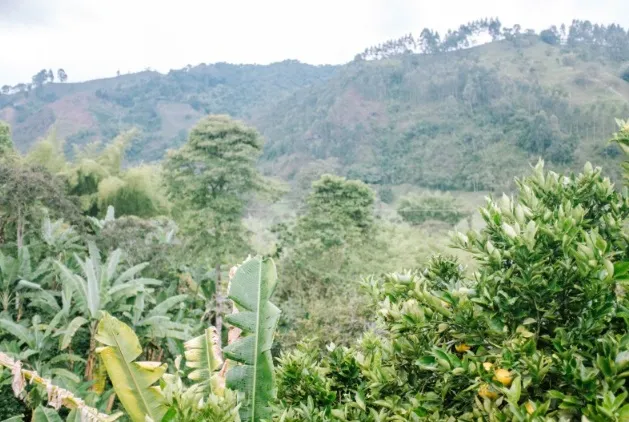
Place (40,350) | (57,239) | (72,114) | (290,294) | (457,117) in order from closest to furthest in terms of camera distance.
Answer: (40,350) < (57,239) < (290,294) < (457,117) < (72,114)

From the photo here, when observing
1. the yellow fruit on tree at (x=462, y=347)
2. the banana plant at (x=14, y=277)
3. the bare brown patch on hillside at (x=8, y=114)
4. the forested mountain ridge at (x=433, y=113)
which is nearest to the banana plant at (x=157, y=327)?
the banana plant at (x=14, y=277)

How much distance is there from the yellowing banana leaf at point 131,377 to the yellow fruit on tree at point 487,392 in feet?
6.40

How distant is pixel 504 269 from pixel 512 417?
634 mm

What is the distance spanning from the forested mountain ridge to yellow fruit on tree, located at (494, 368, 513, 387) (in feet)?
128

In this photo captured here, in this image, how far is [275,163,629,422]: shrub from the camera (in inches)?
74.9

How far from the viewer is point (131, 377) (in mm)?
3139

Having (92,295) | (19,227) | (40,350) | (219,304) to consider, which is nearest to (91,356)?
(40,350)

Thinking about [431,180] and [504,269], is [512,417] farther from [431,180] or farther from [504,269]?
[431,180]

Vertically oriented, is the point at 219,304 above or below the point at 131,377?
below

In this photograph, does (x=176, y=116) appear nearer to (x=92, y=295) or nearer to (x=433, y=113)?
(x=433, y=113)

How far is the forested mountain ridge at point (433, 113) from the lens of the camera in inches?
2010

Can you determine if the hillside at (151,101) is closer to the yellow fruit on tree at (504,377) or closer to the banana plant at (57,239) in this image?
the banana plant at (57,239)

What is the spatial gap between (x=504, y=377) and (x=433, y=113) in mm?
64810

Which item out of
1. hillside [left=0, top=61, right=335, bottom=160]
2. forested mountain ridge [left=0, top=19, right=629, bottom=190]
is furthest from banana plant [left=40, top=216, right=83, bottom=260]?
hillside [left=0, top=61, right=335, bottom=160]
